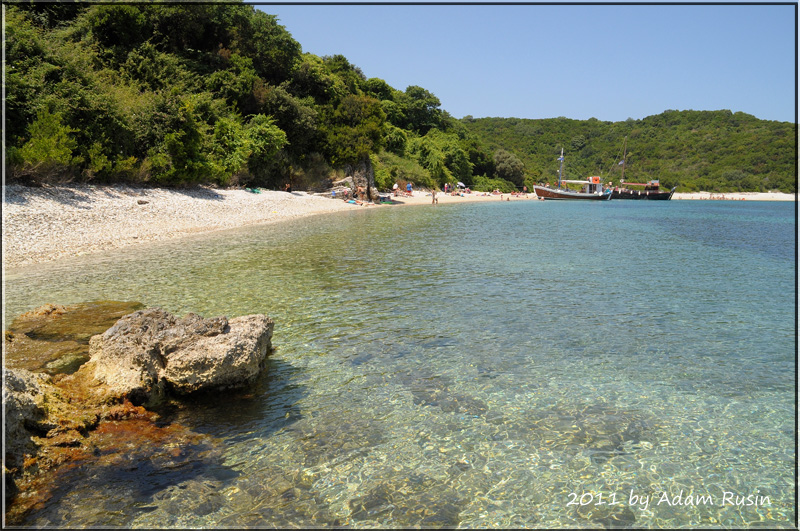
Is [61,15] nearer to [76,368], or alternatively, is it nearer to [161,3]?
[161,3]

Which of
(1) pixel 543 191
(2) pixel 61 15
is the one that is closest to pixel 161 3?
(2) pixel 61 15

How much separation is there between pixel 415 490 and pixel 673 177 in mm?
123192

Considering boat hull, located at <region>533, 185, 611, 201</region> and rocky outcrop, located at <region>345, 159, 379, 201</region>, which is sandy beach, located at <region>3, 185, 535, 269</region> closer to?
rocky outcrop, located at <region>345, 159, 379, 201</region>

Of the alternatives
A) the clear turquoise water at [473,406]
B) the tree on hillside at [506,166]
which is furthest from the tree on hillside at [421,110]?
the clear turquoise water at [473,406]

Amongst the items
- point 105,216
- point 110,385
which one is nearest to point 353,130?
point 105,216

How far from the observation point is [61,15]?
31.8 meters

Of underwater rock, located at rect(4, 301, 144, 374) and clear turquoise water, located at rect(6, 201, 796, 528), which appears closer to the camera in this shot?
clear turquoise water, located at rect(6, 201, 796, 528)

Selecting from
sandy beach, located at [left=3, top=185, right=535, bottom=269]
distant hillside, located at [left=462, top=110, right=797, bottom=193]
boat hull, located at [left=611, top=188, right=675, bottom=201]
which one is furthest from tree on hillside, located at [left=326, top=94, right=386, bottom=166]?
distant hillside, located at [left=462, top=110, right=797, bottom=193]

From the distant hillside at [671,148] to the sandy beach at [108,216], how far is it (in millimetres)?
78963

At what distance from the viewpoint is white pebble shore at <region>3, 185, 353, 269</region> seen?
15.4m

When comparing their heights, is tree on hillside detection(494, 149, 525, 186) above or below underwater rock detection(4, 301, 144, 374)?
above

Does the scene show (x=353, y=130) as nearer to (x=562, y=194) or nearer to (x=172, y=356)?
(x=172, y=356)

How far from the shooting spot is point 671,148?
11794cm

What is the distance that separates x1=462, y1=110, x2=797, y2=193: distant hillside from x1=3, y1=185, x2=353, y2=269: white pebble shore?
265 feet
